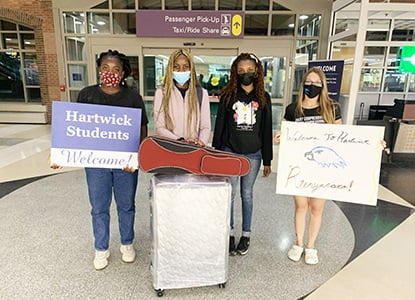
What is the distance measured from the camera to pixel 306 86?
208 centimetres

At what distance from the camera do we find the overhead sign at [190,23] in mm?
6957

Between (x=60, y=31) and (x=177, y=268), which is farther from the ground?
(x=60, y=31)

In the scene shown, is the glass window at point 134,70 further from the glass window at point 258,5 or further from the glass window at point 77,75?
the glass window at point 258,5

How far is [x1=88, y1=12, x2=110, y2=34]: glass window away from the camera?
7527 millimetres

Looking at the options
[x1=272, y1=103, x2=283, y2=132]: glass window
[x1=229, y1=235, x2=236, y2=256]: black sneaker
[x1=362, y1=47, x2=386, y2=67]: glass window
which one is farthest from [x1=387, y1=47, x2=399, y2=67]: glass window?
[x1=229, y1=235, x2=236, y2=256]: black sneaker

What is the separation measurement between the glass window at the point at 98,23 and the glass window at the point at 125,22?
254 mm

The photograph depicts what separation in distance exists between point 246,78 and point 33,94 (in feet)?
33.5

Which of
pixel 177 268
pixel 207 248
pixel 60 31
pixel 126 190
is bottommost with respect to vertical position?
Result: pixel 177 268

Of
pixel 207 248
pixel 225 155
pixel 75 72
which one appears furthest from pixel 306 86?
pixel 75 72

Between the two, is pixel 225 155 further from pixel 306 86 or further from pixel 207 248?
pixel 306 86

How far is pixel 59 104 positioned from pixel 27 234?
155 centimetres

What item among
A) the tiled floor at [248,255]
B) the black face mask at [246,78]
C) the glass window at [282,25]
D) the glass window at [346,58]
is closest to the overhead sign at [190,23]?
the glass window at [282,25]

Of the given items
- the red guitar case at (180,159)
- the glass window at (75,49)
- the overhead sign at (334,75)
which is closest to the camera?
the red guitar case at (180,159)

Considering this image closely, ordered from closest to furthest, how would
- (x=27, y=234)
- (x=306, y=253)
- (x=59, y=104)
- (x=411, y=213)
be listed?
(x=59, y=104), (x=306, y=253), (x=27, y=234), (x=411, y=213)
